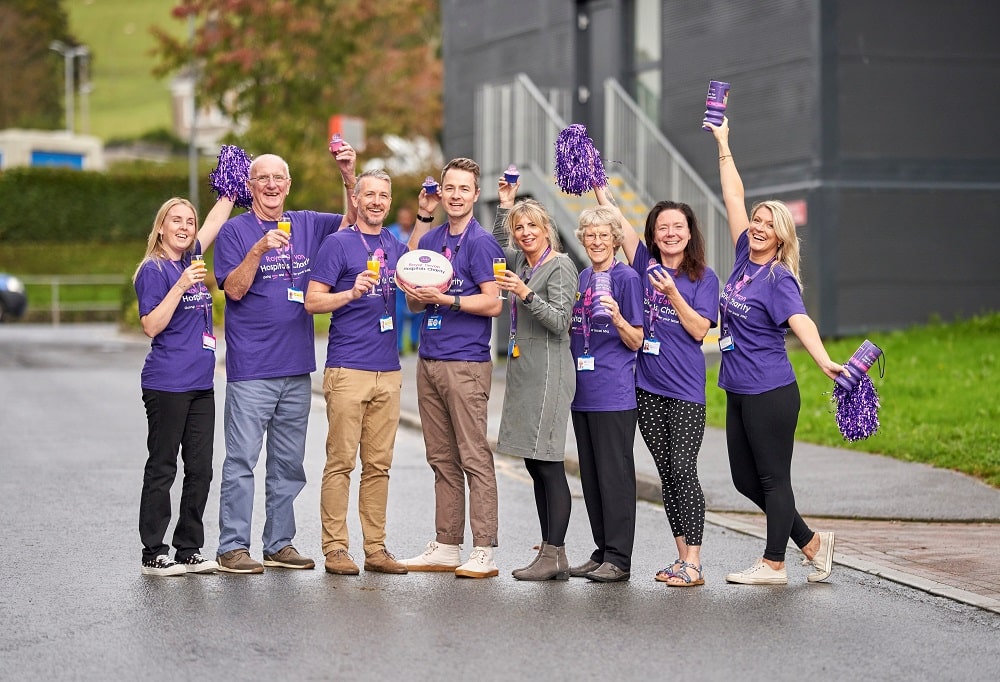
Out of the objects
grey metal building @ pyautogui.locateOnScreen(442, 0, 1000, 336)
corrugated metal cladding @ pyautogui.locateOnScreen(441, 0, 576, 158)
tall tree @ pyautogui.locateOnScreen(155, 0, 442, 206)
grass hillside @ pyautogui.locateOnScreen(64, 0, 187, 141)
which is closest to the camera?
grey metal building @ pyautogui.locateOnScreen(442, 0, 1000, 336)

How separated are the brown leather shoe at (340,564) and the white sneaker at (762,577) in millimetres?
1910

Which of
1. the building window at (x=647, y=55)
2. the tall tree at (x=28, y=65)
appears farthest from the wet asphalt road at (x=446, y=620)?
the tall tree at (x=28, y=65)

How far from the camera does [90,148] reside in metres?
66.1

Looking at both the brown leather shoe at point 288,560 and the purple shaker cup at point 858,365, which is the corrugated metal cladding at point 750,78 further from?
the brown leather shoe at point 288,560

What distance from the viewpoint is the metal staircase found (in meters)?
20.5

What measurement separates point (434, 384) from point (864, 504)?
11.8ft

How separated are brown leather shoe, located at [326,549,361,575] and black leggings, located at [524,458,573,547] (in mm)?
996

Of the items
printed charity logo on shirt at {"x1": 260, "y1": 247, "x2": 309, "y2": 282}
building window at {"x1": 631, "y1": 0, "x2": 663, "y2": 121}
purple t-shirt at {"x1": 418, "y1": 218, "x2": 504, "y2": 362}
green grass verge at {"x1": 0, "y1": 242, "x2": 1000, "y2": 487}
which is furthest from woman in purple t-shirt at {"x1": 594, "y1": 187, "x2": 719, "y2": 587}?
building window at {"x1": 631, "y1": 0, "x2": 663, "y2": 121}

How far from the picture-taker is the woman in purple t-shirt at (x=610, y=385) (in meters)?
8.17

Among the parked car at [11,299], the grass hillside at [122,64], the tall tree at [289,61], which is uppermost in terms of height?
the grass hillside at [122,64]

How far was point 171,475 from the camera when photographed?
839 cm

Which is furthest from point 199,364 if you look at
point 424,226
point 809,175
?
point 809,175

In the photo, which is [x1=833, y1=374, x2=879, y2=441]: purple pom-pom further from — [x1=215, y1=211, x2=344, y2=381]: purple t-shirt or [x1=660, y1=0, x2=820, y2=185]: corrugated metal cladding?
[x1=660, y1=0, x2=820, y2=185]: corrugated metal cladding

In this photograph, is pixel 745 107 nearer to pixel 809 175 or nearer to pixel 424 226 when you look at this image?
pixel 809 175
